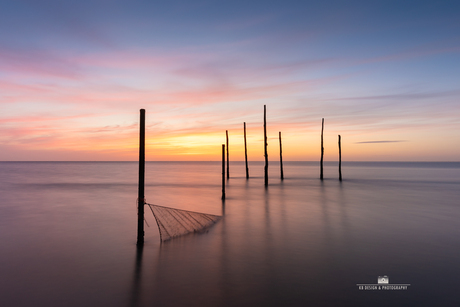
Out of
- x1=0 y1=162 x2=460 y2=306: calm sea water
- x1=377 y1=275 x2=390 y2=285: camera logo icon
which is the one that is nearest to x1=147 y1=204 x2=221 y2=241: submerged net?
x1=0 y1=162 x2=460 y2=306: calm sea water

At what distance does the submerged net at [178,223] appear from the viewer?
44.3 feet

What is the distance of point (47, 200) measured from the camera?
27422mm

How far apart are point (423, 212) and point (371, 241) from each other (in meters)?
11.3

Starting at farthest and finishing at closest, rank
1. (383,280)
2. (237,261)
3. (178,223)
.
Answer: (178,223)
(237,261)
(383,280)

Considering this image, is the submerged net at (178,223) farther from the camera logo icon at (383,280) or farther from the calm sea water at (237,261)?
the camera logo icon at (383,280)

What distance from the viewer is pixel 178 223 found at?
14.7 m

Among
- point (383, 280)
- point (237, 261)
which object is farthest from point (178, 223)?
point (383, 280)

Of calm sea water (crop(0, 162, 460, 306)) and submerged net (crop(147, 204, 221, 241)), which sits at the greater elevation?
submerged net (crop(147, 204, 221, 241))

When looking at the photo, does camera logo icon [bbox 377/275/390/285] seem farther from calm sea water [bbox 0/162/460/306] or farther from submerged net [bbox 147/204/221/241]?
submerged net [bbox 147/204/221/241]

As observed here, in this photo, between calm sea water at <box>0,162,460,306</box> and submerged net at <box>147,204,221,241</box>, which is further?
submerged net at <box>147,204,221,241</box>

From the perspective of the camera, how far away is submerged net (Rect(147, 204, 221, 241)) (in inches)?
532

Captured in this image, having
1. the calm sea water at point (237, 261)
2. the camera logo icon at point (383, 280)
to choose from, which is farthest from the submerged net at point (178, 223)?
the camera logo icon at point (383, 280)

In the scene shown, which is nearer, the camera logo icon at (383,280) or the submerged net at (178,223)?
the camera logo icon at (383,280)

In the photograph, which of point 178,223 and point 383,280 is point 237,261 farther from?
point 178,223
